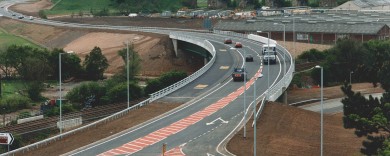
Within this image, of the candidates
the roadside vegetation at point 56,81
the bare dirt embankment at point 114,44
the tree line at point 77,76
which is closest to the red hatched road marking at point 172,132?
the tree line at point 77,76

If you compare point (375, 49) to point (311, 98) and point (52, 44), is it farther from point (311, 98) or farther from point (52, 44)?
point (52, 44)

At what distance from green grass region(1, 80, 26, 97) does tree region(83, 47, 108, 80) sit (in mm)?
11821

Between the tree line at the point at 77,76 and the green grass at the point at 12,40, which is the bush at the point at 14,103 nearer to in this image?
the tree line at the point at 77,76

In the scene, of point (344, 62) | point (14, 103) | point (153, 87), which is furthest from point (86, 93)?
point (344, 62)

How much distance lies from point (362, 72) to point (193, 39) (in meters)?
33.8

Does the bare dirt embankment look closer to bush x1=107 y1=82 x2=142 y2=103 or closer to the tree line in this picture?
the tree line

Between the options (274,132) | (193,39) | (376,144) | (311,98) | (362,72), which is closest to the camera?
(376,144)

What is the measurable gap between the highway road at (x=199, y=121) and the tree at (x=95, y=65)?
25.9m

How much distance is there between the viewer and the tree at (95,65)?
416ft

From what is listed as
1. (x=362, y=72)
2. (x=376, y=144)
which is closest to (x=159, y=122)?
(x=376, y=144)

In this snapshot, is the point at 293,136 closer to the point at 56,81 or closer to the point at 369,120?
the point at 369,120

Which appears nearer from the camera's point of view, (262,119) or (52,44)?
(262,119)

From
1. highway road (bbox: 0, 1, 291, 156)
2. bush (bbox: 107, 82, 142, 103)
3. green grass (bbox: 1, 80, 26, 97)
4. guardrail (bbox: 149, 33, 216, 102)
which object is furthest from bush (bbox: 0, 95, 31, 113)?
highway road (bbox: 0, 1, 291, 156)

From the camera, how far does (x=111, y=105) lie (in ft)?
287
